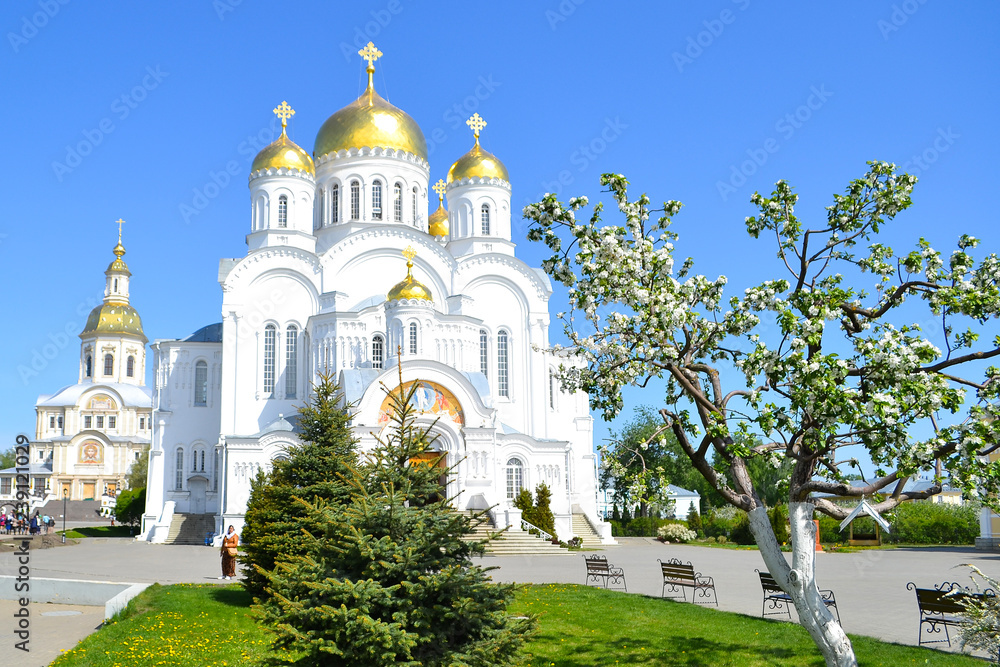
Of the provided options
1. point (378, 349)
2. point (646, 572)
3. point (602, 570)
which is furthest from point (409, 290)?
point (602, 570)

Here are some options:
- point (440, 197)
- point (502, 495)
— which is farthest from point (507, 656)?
point (440, 197)

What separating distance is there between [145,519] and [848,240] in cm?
3251

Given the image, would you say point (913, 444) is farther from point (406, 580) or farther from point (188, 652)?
point (188, 652)

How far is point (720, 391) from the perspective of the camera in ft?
29.8

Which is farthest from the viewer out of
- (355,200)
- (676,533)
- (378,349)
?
(355,200)

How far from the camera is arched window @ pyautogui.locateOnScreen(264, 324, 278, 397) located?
3431 cm

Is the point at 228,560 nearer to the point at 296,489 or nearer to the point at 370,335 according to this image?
the point at 296,489

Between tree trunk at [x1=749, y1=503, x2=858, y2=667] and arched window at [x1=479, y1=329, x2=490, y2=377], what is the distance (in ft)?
89.3

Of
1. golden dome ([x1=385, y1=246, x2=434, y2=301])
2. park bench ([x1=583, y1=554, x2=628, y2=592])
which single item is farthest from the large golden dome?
park bench ([x1=583, y1=554, x2=628, y2=592])

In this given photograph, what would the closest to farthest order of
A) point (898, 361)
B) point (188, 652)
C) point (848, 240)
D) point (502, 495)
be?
point (898, 361), point (848, 240), point (188, 652), point (502, 495)

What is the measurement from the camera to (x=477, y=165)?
38.5m

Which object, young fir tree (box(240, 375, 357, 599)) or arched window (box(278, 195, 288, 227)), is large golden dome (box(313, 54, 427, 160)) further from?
young fir tree (box(240, 375, 357, 599))

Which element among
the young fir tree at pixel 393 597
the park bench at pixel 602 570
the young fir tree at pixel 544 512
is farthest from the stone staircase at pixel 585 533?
the young fir tree at pixel 393 597

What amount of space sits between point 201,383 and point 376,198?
34.2 feet
